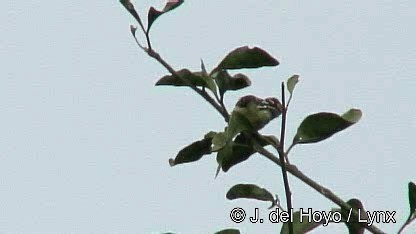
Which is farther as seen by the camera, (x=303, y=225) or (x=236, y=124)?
Result: (x=303, y=225)

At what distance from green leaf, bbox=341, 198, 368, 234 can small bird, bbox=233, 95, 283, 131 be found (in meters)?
0.14

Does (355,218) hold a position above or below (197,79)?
below

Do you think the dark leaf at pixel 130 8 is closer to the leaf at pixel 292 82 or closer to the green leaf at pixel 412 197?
the leaf at pixel 292 82

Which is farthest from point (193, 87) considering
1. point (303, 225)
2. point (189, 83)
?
point (303, 225)

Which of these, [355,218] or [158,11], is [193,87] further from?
[355,218]

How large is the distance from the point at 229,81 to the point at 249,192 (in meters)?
0.15

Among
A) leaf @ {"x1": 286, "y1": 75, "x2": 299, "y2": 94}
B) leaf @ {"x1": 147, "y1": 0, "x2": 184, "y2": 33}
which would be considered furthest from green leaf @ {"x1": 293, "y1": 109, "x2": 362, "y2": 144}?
leaf @ {"x1": 147, "y1": 0, "x2": 184, "y2": 33}

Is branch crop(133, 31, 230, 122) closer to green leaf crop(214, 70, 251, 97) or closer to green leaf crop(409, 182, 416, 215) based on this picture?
green leaf crop(214, 70, 251, 97)

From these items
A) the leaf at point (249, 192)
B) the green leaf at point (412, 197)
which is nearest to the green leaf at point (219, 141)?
the leaf at point (249, 192)

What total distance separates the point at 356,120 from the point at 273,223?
0.17m

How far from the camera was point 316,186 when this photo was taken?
29.6 inches

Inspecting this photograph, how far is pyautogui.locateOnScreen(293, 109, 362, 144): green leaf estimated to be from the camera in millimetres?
814

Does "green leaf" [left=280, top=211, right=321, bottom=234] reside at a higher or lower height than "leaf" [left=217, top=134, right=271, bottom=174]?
lower

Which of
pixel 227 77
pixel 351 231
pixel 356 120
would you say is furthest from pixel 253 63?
pixel 351 231
